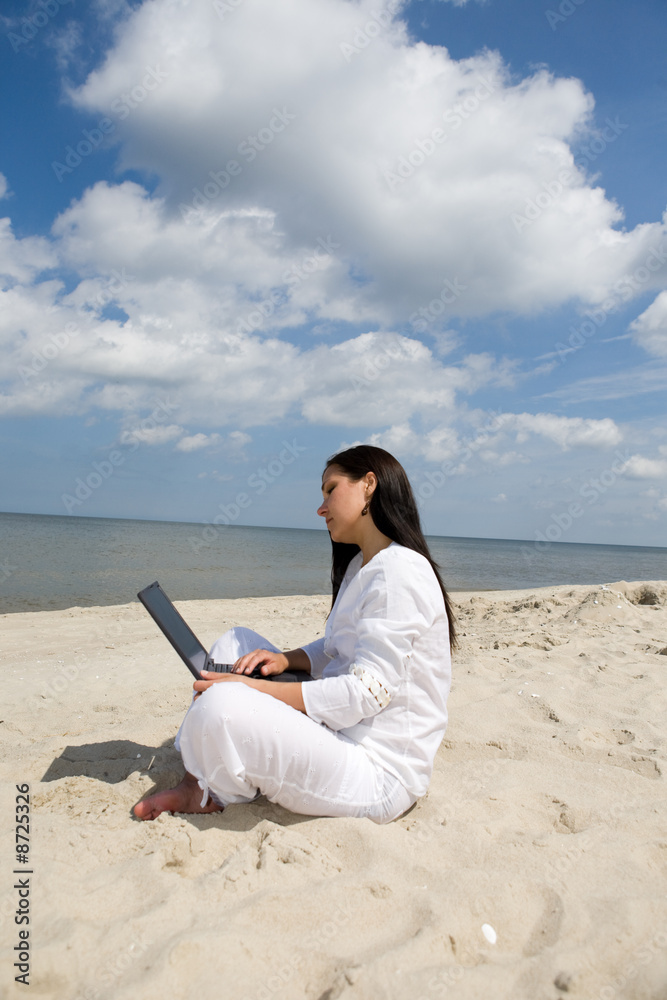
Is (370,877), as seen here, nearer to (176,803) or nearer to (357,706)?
(357,706)

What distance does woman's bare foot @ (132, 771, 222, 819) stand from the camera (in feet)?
7.36

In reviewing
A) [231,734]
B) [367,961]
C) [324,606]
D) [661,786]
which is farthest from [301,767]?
[324,606]

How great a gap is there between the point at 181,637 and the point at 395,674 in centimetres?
101

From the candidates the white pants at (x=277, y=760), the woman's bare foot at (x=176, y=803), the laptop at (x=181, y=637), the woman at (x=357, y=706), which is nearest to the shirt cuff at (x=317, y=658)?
the laptop at (x=181, y=637)

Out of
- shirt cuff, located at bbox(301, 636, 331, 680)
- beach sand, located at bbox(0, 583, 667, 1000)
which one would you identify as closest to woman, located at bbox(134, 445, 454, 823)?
beach sand, located at bbox(0, 583, 667, 1000)

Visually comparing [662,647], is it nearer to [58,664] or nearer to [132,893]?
[132,893]

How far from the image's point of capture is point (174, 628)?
8.36ft

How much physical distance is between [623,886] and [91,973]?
1.61m

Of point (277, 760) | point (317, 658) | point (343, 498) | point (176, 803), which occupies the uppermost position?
point (343, 498)

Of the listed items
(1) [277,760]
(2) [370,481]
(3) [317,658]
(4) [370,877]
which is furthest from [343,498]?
(4) [370,877]

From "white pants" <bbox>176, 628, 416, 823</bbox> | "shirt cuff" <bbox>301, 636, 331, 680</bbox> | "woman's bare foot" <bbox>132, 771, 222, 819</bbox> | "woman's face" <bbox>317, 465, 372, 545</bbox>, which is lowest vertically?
"woman's bare foot" <bbox>132, 771, 222, 819</bbox>

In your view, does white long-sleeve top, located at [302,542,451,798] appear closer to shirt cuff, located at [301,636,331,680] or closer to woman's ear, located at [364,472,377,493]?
woman's ear, located at [364,472,377,493]

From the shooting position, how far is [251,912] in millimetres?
1686

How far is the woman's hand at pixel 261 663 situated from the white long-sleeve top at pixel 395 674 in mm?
409
